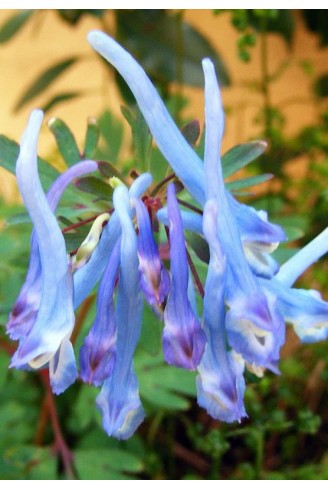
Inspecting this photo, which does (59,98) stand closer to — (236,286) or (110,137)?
(110,137)

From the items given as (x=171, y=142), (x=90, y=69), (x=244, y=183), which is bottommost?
(x=90, y=69)

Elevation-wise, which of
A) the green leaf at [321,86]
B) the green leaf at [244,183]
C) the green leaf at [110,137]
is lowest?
the green leaf at [321,86]

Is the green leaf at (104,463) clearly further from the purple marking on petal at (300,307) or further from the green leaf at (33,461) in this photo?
the purple marking on petal at (300,307)

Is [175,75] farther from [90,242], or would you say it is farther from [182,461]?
[90,242]

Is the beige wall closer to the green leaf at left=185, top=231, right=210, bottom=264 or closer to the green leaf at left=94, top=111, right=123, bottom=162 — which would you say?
the green leaf at left=94, top=111, right=123, bottom=162

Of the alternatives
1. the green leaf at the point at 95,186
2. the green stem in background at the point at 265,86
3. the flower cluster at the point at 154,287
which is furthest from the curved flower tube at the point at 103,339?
the green stem in background at the point at 265,86

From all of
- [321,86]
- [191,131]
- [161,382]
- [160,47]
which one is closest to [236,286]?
[191,131]
